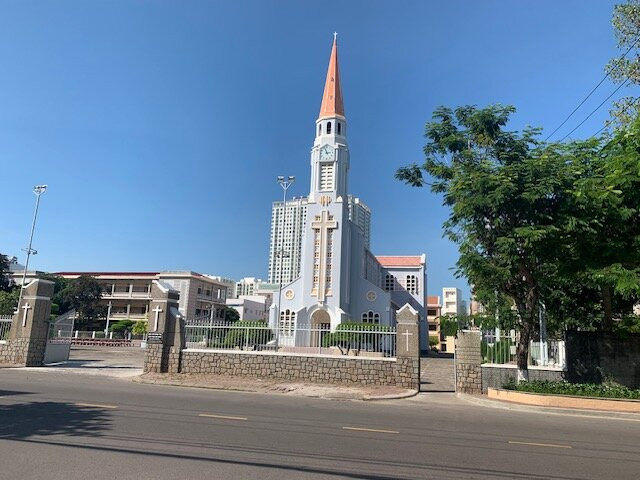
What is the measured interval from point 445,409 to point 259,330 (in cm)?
787

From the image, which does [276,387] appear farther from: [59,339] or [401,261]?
[401,261]

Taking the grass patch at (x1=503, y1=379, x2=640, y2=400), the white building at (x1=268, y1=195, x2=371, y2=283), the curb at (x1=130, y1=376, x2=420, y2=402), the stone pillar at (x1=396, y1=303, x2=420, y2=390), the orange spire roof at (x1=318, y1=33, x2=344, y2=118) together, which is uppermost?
the orange spire roof at (x1=318, y1=33, x2=344, y2=118)

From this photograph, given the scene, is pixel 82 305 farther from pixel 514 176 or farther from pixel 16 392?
pixel 514 176

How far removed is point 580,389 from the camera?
12617mm

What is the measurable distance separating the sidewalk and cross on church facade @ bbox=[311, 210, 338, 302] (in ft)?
101

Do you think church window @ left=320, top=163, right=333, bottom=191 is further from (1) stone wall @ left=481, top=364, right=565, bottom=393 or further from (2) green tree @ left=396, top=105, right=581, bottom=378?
(1) stone wall @ left=481, top=364, right=565, bottom=393

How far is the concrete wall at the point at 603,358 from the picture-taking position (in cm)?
1386

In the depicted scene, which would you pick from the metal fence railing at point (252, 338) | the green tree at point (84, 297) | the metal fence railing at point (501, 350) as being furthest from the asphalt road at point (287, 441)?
the green tree at point (84, 297)

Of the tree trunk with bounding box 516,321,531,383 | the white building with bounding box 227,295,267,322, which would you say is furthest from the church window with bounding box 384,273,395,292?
the tree trunk with bounding box 516,321,531,383

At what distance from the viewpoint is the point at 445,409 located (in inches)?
464

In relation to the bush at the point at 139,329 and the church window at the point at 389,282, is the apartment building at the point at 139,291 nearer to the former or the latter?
the bush at the point at 139,329

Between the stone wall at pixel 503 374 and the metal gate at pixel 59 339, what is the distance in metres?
18.3

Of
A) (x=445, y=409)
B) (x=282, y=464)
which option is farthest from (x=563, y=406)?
(x=282, y=464)

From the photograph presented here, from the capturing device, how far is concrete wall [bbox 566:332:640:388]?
13859 mm
